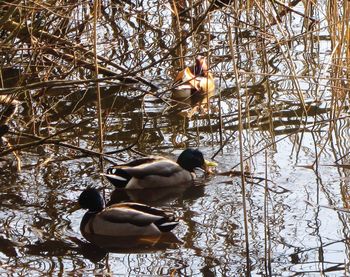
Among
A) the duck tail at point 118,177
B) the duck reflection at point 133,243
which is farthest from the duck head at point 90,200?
the duck tail at point 118,177

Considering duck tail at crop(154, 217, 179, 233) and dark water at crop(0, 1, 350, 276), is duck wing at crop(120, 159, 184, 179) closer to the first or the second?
dark water at crop(0, 1, 350, 276)

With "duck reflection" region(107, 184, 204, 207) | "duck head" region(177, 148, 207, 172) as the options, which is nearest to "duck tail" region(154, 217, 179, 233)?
"duck reflection" region(107, 184, 204, 207)

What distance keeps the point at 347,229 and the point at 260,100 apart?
10.5 ft

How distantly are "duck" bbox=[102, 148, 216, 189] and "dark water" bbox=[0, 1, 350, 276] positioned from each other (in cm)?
13

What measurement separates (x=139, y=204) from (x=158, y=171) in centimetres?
69

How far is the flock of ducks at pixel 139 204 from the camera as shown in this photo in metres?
6.99

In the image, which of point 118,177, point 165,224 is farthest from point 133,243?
point 118,177

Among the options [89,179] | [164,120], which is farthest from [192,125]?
[89,179]

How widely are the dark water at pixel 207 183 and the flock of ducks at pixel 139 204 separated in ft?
0.37

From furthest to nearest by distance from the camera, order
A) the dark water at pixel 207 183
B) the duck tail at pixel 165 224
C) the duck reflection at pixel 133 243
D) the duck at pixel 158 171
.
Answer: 1. the duck at pixel 158 171
2. the duck tail at pixel 165 224
3. the duck reflection at pixel 133 243
4. the dark water at pixel 207 183

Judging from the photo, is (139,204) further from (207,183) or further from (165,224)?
(207,183)

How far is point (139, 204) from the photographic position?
7.31m

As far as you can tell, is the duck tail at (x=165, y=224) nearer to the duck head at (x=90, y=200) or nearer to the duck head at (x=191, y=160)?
the duck head at (x=90, y=200)

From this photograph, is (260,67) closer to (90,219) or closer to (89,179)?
(89,179)
